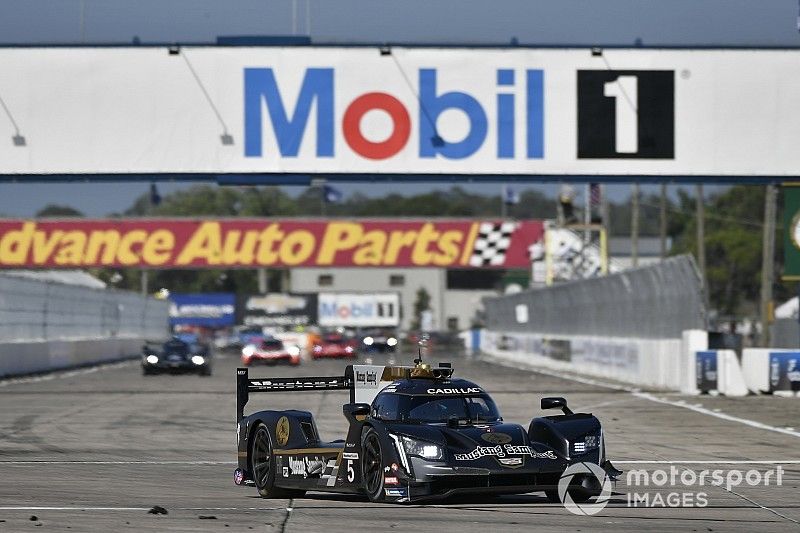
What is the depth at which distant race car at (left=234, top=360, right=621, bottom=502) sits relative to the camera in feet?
42.8

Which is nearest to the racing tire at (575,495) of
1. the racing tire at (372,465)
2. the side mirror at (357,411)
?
the racing tire at (372,465)

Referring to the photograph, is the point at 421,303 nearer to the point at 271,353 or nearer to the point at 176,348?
the point at 271,353

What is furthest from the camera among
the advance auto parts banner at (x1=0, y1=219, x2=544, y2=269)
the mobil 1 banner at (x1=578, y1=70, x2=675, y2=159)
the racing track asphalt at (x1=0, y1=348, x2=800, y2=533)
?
the advance auto parts banner at (x1=0, y1=219, x2=544, y2=269)

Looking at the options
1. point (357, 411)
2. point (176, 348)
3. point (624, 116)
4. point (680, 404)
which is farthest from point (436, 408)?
point (176, 348)

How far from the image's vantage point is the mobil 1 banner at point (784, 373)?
3344cm

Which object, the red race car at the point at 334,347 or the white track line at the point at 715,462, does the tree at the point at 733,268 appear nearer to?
the red race car at the point at 334,347

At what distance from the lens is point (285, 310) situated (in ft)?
406

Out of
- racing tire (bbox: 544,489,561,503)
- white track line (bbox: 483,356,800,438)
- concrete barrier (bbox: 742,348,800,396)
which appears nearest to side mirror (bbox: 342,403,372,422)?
racing tire (bbox: 544,489,561,503)

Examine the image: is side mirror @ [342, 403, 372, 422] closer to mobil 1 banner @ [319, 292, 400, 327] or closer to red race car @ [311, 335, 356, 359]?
red race car @ [311, 335, 356, 359]

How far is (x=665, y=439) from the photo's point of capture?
883 inches

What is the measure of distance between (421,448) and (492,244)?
8208 cm

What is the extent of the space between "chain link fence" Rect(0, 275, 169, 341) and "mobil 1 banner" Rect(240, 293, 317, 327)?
35396 mm

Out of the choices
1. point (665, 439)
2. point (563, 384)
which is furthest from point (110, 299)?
point (665, 439)

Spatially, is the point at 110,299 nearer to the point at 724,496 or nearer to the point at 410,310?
the point at 724,496
